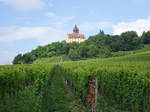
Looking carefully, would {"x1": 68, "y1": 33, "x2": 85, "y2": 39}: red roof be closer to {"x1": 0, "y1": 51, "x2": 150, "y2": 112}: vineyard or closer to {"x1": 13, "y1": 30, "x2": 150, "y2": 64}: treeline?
{"x1": 13, "y1": 30, "x2": 150, "y2": 64}: treeline

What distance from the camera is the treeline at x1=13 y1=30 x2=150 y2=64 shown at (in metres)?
107

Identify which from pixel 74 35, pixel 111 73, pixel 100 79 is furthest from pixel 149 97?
pixel 74 35

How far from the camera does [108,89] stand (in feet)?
53.8

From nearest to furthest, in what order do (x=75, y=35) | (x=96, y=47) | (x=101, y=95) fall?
(x=101, y=95)
(x=96, y=47)
(x=75, y=35)

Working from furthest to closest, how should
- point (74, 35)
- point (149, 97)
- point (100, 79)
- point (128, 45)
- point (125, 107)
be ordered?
1. point (74, 35)
2. point (128, 45)
3. point (100, 79)
4. point (125, 107)
5. point (149, 97)

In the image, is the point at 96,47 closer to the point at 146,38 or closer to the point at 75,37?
the point at 146,38

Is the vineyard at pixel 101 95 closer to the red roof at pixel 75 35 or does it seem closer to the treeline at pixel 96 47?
the treeline at pixel 96 47

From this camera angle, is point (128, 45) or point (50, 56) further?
point (50, 56)

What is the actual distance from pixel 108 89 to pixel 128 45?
101892 mm

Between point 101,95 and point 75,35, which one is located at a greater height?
point 75,35

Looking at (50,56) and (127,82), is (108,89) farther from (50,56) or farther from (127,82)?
(50,56)

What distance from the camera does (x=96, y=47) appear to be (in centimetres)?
11031

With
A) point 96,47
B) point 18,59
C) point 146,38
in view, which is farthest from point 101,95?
point 18,59

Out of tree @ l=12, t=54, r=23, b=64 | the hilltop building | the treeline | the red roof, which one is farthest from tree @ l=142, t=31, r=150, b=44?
the red roof
